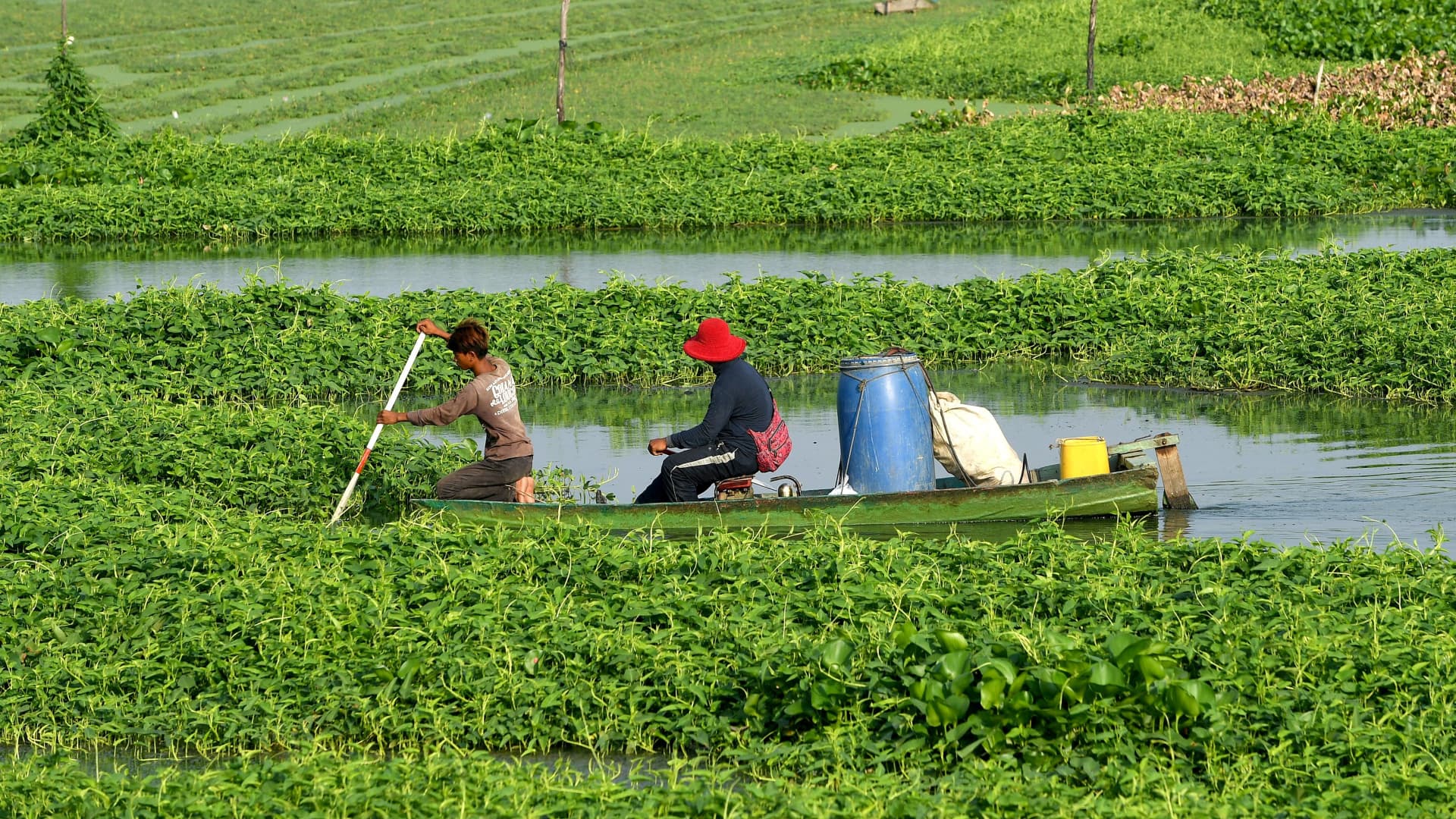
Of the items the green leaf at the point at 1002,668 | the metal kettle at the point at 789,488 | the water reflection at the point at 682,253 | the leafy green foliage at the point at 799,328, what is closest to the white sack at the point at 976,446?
the metal kettle at the point at 789,488

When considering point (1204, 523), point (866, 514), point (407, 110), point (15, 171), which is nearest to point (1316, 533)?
point (1204, 523)

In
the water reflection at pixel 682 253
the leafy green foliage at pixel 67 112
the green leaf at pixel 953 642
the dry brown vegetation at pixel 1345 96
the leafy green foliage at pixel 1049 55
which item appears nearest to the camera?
the green leaf at pixel 953 642

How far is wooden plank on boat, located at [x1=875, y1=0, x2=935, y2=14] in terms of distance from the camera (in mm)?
52906

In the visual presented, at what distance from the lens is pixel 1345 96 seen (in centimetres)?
3072

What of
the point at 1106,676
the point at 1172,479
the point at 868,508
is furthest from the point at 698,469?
the point at 1106,676

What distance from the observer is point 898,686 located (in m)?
7.41

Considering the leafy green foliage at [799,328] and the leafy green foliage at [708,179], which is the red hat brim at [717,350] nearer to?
the leafy green foliage at [799,328]

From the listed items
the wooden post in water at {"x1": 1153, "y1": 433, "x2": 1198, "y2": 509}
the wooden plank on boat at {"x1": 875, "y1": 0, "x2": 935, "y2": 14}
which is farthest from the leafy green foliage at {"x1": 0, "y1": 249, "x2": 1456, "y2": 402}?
the wooden plank on boat at {"x1": 875, "y1": 0, "x2": 935, "y2": 14}

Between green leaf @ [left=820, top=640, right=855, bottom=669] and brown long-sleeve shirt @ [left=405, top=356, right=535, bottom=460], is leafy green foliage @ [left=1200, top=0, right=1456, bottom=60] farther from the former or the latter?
green leaf @ [left=820, top=640, right=855, bottom=669]

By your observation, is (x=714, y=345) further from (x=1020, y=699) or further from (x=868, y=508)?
(x=1020, y=699)

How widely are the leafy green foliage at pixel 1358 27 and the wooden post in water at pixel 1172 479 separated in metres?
29.9

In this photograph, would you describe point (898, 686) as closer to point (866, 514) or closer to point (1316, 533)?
point (866, 514)

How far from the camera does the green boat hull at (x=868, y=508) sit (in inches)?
422

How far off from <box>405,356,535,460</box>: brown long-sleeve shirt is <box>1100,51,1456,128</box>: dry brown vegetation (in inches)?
837
